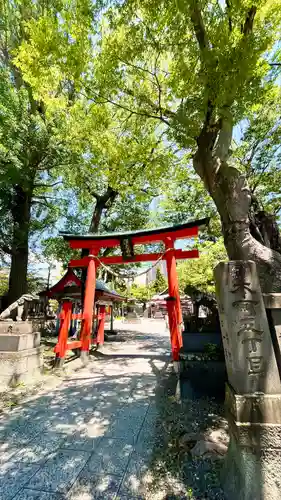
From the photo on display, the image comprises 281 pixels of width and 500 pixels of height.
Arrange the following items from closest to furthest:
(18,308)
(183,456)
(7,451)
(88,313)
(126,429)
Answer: (183,456) < (7,451) < (126,429) < (18,308) < (88,313)

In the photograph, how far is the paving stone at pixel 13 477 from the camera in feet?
7.75

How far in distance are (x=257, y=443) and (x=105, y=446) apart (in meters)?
2.08

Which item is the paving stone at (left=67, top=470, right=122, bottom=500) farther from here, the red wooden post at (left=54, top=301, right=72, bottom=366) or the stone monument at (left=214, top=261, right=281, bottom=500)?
the red wooden post at (left=54, top=301, right=72, bottom=366)

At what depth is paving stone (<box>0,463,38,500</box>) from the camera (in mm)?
2363

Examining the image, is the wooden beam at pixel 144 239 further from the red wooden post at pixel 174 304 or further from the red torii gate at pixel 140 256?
the red wooden post at pixel 174 304

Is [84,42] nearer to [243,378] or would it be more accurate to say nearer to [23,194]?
[243,378]

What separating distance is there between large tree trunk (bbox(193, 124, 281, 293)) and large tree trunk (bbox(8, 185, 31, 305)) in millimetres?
8602

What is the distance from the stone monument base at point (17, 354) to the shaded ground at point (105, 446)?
0.86m

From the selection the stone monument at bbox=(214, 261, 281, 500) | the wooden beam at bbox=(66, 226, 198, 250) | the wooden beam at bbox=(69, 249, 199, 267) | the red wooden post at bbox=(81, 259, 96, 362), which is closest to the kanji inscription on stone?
the stone monument at bbox=(214, 261, 281, 500)

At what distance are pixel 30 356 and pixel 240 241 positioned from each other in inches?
217

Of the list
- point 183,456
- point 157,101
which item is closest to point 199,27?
point 157,101

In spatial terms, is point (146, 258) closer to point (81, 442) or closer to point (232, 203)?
Result: point (232, 203)

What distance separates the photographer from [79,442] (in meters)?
3.24

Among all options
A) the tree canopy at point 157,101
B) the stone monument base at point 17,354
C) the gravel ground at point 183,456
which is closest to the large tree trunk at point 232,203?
the tree canopy at point 157,101
